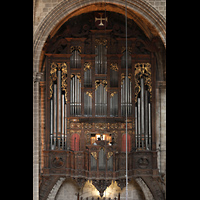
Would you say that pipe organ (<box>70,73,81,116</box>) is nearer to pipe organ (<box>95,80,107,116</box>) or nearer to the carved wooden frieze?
pipe organ (<box>95,80,107,116</box>)

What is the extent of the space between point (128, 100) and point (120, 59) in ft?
4.42

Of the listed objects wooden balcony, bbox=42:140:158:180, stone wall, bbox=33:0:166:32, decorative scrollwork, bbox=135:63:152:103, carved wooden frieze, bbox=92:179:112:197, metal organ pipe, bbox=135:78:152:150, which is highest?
stone wall, bbox=33:0:166:32

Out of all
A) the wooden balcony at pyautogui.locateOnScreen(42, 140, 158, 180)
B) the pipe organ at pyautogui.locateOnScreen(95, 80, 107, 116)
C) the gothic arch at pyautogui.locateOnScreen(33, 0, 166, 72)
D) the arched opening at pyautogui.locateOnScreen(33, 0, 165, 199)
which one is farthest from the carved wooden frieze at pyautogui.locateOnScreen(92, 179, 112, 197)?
the gothic arch at pyautogui.locateOnScreen(33, 0, 166, 72)

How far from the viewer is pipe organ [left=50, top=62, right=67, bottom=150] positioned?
927cm

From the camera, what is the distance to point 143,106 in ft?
30.6

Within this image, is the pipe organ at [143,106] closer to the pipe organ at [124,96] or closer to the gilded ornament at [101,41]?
the pipe organ at [124,96]

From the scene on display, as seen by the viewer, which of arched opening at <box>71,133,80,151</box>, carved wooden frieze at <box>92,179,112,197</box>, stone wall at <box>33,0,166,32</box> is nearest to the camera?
stone wall at <box>33,0,166,32</box>

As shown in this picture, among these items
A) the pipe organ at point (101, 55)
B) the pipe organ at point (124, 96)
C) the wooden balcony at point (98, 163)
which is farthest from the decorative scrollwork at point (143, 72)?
the wooden balcony at point (98, 163)

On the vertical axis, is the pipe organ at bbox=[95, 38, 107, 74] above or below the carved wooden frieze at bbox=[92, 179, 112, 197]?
above

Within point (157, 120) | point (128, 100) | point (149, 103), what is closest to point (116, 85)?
point (128, 100)

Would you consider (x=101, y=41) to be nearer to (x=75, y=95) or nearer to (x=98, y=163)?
(x=75, y=95)

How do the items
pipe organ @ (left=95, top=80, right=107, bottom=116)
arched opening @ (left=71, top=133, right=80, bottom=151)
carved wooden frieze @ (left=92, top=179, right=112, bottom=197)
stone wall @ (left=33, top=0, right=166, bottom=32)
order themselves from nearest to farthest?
1. stone wall @ (left=33, top=0, right=166, bottom=32)
2. carved wooden frieze @ (left=92, top=179, right=112, bottom=197)
3. arched opening @ (left=71, top=133, right=80, bottom=151)
4. pipe organ @ (left=95, top=80, right=107, bottom=116)

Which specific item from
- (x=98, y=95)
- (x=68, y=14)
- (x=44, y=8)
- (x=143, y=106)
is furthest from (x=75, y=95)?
(x=44, y=8)

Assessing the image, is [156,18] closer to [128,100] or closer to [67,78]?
[128,100]
